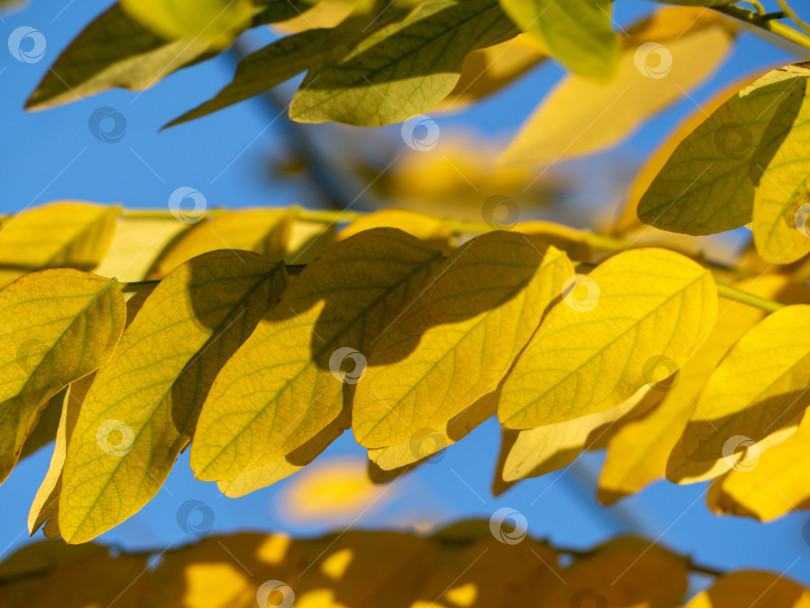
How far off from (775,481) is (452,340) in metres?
0.15

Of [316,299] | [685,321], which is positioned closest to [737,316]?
[685,321]

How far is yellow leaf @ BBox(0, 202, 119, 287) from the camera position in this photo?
10.0 inches

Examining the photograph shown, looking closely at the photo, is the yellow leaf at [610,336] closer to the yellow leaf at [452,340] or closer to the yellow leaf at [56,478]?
the yellow leaf at [452,340]

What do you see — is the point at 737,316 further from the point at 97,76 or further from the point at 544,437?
the point at 97,76

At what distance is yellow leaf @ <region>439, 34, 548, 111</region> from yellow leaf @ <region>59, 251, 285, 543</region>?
0.13 metres

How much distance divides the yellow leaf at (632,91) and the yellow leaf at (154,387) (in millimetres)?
157

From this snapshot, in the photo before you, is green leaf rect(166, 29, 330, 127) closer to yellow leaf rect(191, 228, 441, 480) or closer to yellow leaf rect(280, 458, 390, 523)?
yellow leaf rect(191, 228, 441, 480)

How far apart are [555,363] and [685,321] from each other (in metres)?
0.05

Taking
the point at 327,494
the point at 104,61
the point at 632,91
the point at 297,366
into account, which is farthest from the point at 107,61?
the point at 327,494

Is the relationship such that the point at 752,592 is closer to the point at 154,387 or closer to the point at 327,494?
the point at 154,387

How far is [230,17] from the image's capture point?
148 mm

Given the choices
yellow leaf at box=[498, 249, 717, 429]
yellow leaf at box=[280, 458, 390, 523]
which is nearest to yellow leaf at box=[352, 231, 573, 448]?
yellow leaf at box=[498, 249, 717, 429]

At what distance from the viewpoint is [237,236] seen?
26 centimetres

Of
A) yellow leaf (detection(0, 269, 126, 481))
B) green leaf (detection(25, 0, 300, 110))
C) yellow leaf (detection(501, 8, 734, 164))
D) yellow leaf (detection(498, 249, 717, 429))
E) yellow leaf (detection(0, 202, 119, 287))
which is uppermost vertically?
yellow leaf (detection(0, 202, 119, 287))
